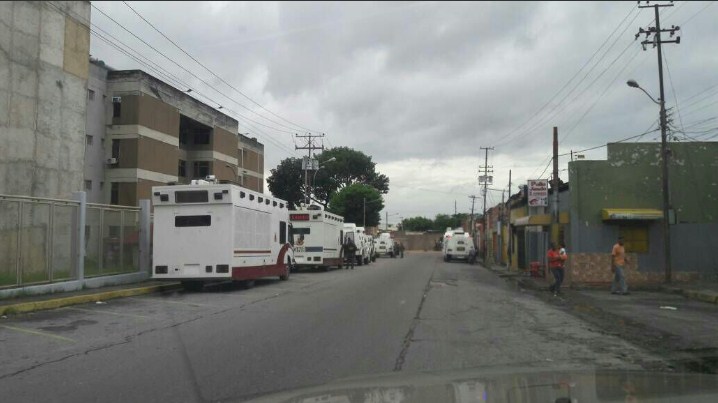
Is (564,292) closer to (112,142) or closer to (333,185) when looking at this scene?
(112,142)

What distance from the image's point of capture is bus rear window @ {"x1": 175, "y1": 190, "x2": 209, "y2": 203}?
57.1ft

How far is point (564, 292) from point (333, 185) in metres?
61.1

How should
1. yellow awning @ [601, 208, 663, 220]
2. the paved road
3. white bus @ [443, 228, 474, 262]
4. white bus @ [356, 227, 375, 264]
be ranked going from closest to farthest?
1. the paved road
2. yellow awning @ [601, 208, 663, 220]
3. white bus @ [356, 227, 375, 264]
4. white bus @ [443, 228, 474, 262]

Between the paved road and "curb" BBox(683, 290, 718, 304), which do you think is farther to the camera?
"curb" BBox(683, 290, 718, 304)

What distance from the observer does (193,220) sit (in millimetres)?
17469

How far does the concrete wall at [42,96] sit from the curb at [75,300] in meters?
13.2

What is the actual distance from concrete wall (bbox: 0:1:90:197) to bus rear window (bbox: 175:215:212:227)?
1326 cm

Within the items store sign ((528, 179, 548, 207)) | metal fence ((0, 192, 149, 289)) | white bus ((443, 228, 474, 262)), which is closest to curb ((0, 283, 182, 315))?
metal fence ((0, 192, 149, 289))

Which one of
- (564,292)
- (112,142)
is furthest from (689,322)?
(112,142)

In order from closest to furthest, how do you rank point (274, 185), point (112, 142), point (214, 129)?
point (112, 142) < point (214, 129) < point (274, 185)

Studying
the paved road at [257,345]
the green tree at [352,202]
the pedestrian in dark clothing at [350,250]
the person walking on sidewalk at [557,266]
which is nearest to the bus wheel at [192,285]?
the paved road at [257,345]

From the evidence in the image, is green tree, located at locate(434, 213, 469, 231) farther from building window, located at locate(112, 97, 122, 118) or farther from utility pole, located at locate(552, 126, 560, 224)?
utility pole, located at locate(552, 126, 560, 224)

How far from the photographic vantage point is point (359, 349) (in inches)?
350

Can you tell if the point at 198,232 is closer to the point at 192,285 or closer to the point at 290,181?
the point at 192,285
